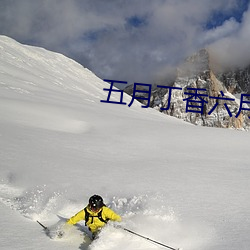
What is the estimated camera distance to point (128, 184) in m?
7.31

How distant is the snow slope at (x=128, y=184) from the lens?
196 inches

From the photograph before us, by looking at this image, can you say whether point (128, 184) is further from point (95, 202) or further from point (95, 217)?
point (95, 202)

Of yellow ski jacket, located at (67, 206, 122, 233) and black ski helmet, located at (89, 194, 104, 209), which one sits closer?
black ski helmet, located at (89, 194, 104, 209)

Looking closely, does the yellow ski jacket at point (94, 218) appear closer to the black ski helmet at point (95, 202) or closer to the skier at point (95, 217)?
the skier at point (95, 217)

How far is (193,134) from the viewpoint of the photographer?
46.5 ft

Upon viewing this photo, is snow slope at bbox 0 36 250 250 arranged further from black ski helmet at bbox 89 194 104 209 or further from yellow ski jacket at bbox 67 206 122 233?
black ski helmet at bbox 89 194 104 209

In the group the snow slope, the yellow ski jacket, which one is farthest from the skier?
the snow slope

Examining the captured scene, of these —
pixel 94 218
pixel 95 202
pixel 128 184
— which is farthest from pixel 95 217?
pixel 128 184

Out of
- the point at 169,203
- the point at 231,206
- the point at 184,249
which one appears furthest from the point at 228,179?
the point at 184,249

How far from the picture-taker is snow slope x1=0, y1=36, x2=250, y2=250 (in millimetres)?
4969

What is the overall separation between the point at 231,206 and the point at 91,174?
11.9 ft

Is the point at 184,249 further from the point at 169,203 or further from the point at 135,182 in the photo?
the point at 135,182

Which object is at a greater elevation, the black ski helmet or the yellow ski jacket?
the black ski helmet

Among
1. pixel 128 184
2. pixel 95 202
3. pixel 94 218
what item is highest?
pixel 128 184
